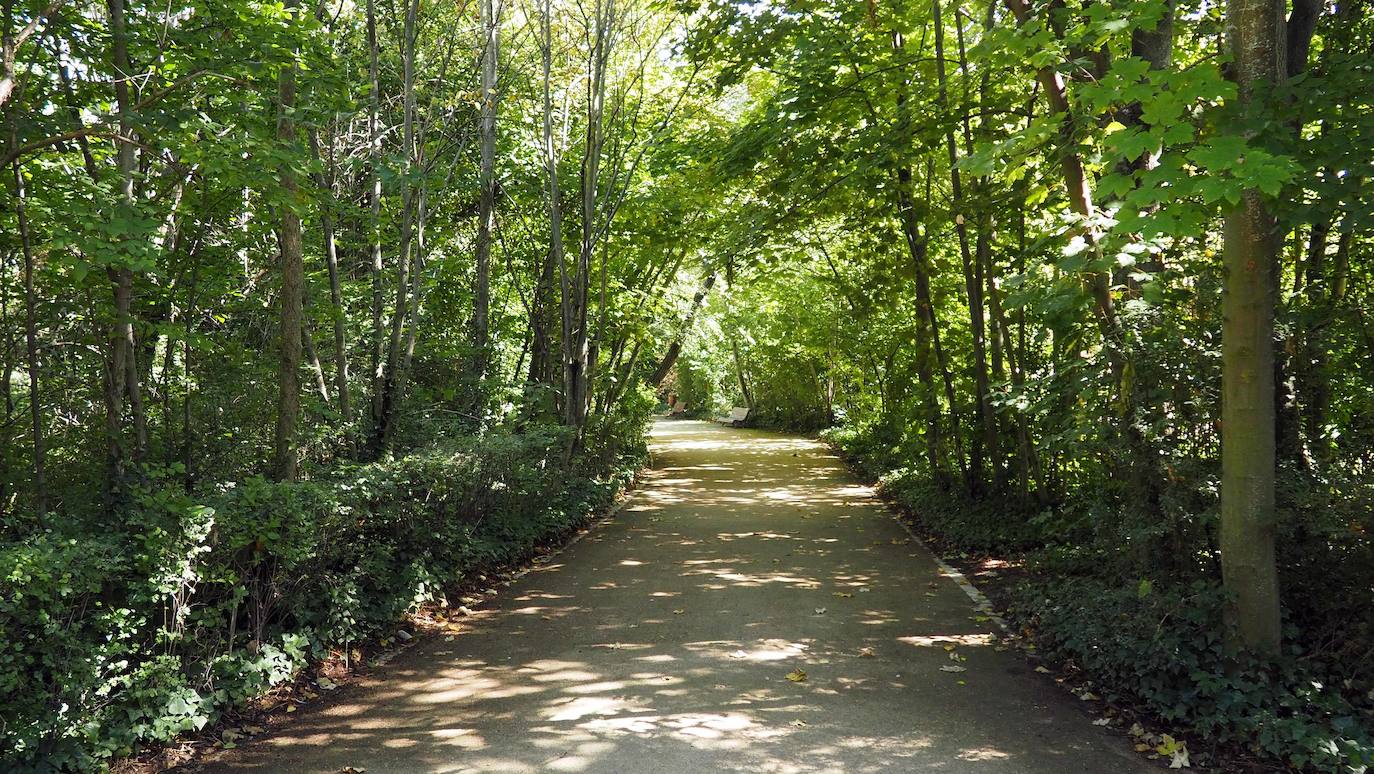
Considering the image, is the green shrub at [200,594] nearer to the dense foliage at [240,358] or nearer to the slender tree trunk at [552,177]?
the dense foliage at [240,358]

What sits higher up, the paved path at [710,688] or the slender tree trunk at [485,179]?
the slender tree trunk at [485,179]

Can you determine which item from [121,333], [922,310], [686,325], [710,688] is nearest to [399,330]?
[121,333]

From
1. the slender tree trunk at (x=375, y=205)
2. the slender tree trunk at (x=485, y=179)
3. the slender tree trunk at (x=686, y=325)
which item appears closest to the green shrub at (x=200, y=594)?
the slender tree trunk at (x=375, y=205)

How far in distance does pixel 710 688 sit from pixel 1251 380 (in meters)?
3.51

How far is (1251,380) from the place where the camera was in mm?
4598

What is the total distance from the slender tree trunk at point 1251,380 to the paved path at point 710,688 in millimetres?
1088

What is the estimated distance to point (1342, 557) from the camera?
15.7 ft

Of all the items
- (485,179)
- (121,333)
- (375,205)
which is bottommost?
(121,333)

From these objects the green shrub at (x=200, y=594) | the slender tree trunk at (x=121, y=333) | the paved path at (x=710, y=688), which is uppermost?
the slender tree trunk at (x=121, y=333)

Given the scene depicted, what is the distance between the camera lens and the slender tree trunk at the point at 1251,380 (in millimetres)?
4531

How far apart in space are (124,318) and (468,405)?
254 inches

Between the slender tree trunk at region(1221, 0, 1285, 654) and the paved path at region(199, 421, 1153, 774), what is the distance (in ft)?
3.57

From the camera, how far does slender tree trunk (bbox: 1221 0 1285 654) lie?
453 centimetres

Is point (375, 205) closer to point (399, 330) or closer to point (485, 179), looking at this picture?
point (485, 179)
